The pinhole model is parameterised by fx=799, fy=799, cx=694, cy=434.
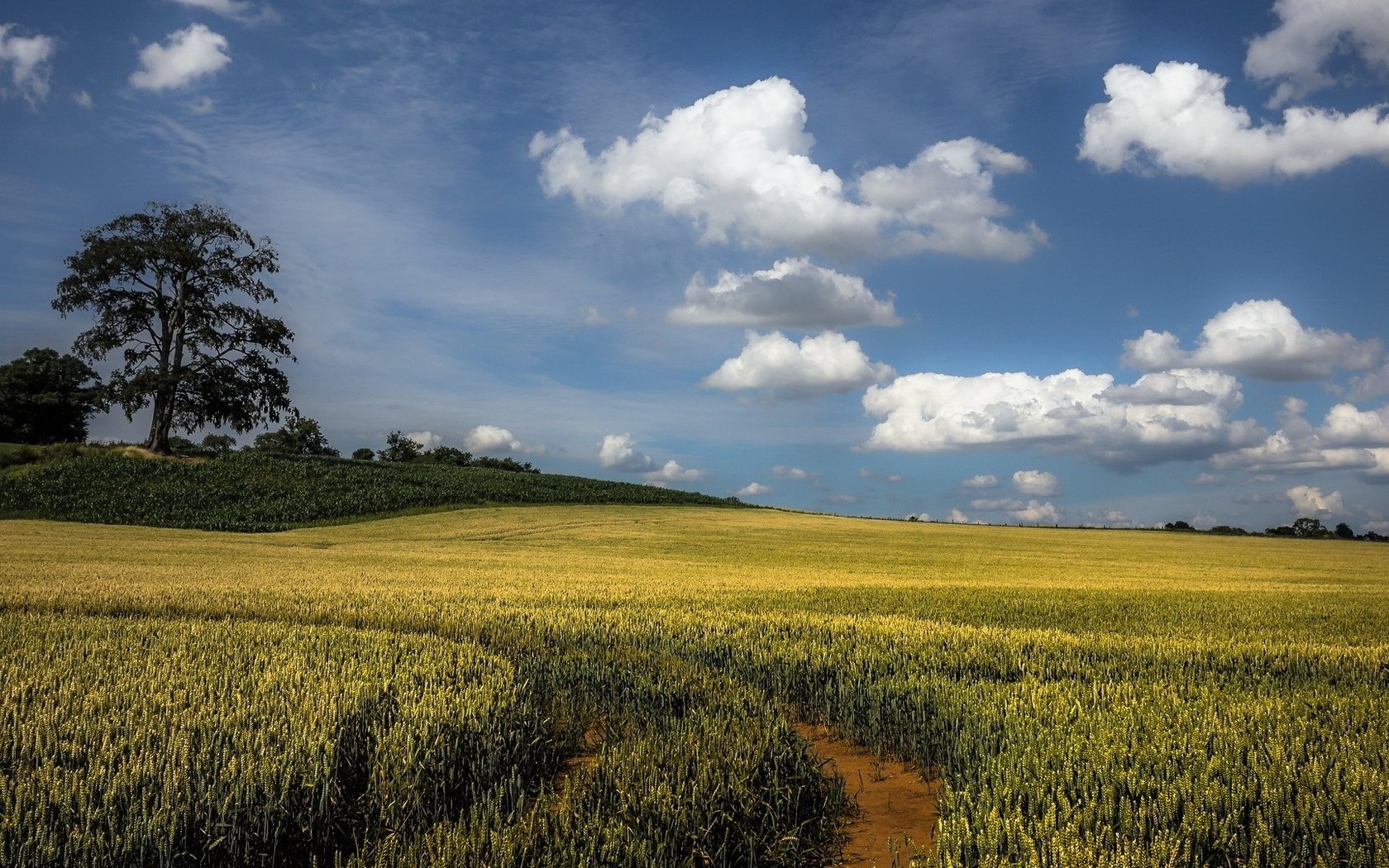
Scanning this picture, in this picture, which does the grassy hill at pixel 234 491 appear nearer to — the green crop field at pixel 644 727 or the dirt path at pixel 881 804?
the green crop field at pixel 644 727

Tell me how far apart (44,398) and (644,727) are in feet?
301

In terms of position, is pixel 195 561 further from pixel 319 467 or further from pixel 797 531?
pixel 319 467

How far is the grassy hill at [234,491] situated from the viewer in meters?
42.5

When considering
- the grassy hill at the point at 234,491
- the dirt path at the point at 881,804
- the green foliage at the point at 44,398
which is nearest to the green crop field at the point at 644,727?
the dirt path at the point at 881,804

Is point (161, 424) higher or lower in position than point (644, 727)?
higher

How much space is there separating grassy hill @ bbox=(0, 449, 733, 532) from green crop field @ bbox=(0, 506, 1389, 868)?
32.5 m

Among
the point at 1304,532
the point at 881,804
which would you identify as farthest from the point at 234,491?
the point at 1304,532

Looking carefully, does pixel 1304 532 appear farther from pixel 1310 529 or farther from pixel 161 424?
pixel 161 424

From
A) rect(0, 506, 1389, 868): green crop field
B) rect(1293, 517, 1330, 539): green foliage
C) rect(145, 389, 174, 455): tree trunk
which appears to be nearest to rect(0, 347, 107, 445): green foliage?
rect(145, 389, 174, 455): tree trunk

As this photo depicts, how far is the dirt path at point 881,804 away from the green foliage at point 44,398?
89693mm

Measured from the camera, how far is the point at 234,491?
159 ft

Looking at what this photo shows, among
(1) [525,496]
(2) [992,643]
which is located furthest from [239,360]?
(2) [992,643]

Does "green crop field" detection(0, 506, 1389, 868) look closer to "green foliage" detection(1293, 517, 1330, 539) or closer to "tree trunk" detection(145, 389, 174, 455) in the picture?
"tree trunk" detection(145, 389, 174, 455)

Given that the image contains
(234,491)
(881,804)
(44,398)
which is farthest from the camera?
(44,398)
